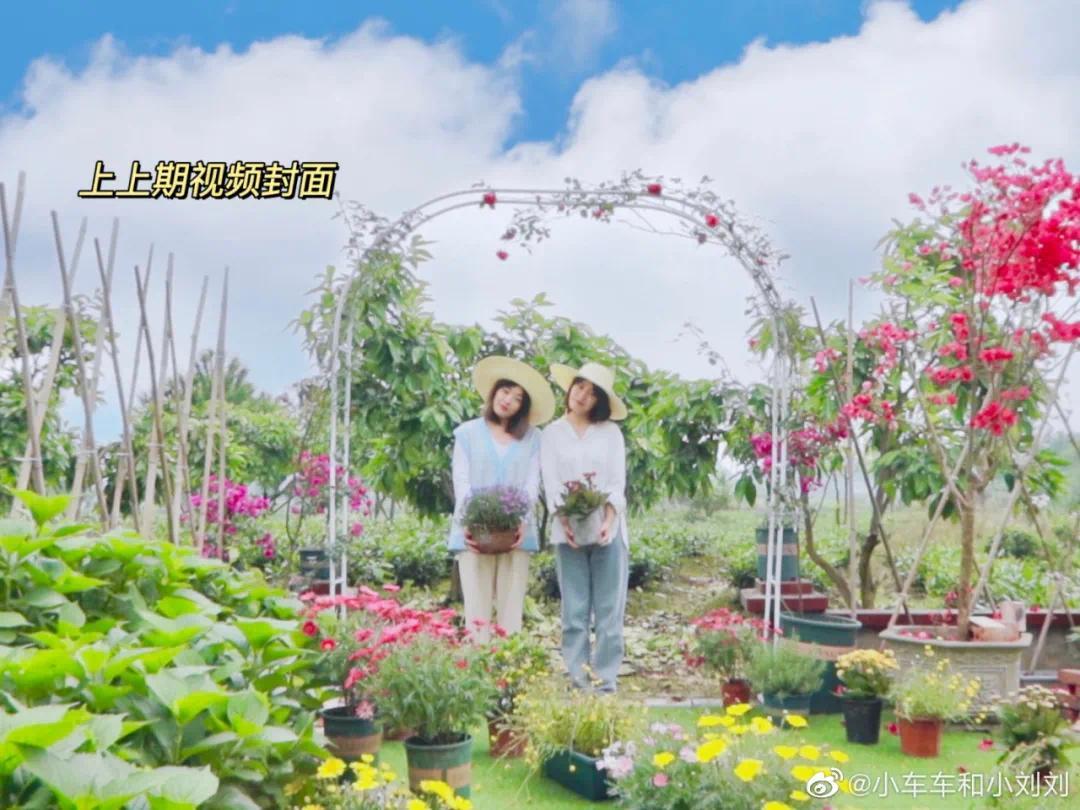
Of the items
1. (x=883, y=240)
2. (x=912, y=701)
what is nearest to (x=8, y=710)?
(x=912, y=701)

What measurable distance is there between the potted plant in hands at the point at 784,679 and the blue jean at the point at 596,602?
0.60 metres

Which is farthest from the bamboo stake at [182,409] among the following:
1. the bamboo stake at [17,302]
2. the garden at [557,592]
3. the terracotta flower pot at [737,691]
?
the terracotta flower pot at [737,691]

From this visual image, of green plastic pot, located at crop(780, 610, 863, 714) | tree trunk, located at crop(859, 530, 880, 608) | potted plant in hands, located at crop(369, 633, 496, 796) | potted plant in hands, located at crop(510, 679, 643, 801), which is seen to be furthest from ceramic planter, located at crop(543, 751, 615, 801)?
tree trunk, located at crop(859, 530, 880, 608)

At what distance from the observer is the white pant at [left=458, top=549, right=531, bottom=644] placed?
4.87 meters

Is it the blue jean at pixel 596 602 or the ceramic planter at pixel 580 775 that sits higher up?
the blue jean at pixel 596 602

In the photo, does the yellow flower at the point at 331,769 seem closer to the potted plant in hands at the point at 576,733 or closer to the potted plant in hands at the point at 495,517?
the potted plant in hands at the point at 576,733

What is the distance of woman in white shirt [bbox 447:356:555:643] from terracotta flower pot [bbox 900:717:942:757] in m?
1.67

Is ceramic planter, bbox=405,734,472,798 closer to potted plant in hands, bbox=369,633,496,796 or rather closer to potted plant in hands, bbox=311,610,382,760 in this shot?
potted plant in hands, bbox=369,633,496,796

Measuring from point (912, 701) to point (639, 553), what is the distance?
3.91 meters

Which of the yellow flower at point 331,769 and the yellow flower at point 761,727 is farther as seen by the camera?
the yellow flower at point 761,727

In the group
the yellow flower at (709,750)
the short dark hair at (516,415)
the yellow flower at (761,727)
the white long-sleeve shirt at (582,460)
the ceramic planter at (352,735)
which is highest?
the short dark hair at (516,415)

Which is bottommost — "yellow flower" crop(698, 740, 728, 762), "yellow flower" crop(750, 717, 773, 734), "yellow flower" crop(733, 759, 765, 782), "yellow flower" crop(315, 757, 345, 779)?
"yellow flower" crop(315, 757, 345, 779)

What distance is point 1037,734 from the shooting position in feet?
11.7

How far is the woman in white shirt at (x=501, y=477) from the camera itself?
486cm
